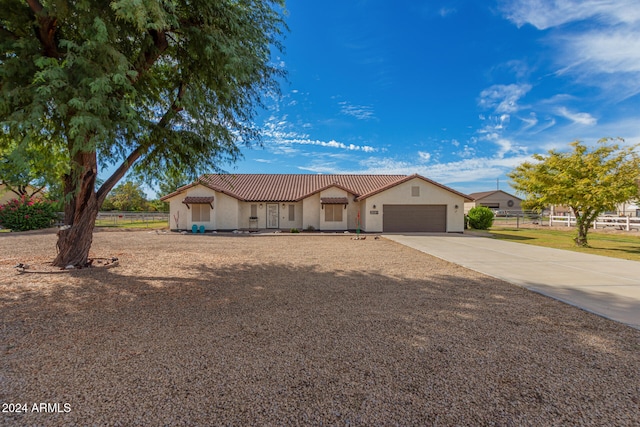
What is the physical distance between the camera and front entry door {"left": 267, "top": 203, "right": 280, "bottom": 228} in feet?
76.7

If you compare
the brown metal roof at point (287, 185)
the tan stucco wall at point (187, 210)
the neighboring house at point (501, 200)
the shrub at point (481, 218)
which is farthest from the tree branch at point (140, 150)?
the neighboring house at point (501, 200)

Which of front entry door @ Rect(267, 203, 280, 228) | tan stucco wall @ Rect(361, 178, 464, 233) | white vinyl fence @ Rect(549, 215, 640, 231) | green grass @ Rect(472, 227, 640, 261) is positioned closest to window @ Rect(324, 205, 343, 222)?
tan stucco wall @ Rect(361, 178, 464, 233)

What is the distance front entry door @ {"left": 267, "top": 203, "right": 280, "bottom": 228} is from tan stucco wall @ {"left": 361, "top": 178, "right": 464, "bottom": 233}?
7.46 m

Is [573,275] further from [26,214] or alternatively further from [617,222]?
[26,214]

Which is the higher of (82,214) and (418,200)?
(418,200)

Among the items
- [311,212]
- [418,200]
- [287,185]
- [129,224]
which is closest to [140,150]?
[311,212]

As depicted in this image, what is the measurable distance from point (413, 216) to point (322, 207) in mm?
6830

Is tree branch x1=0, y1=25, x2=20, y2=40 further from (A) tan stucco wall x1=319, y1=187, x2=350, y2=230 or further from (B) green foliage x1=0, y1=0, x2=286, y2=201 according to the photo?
(A) tan stucco wall x1=319, y1=187, x2=350, y2=230

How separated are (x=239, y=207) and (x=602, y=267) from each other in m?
20.8

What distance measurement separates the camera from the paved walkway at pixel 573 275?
4.93 m

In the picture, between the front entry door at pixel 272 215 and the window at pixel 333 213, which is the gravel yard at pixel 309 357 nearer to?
the window at pixel 333 213

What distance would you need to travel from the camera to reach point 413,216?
20922 mm

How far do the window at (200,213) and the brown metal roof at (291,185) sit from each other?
1.63m

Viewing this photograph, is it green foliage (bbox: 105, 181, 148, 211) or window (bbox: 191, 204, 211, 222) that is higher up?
green foliage (bbox: 105, 181, 148, 211)
